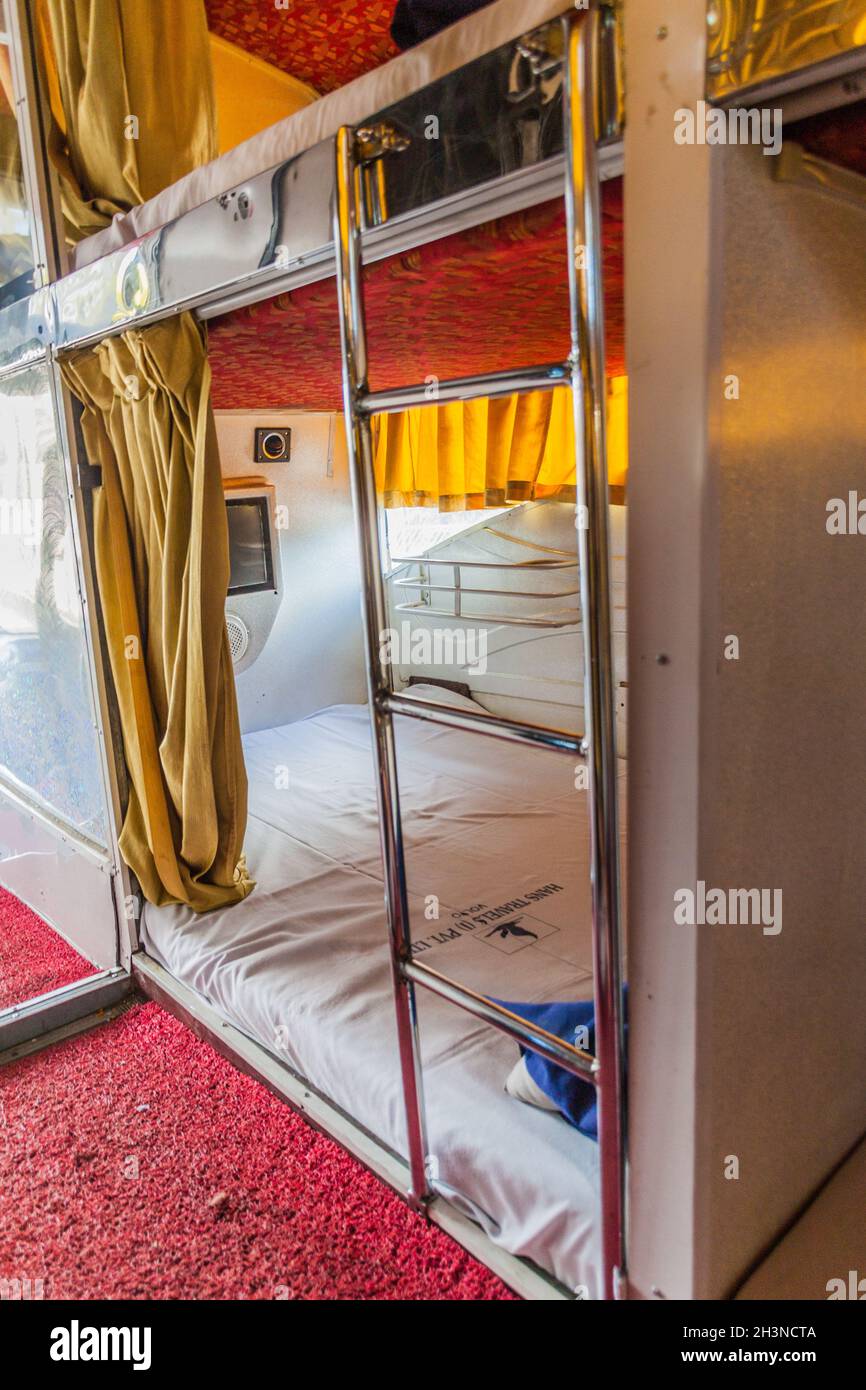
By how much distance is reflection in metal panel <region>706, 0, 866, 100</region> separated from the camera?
87 cm

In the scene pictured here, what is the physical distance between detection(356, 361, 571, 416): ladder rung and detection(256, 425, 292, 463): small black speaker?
3363 mm

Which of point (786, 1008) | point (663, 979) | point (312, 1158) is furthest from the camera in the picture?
point (312, 1158)

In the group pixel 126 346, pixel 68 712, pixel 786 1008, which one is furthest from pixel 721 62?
pixel 68 712

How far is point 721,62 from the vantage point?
97 cm

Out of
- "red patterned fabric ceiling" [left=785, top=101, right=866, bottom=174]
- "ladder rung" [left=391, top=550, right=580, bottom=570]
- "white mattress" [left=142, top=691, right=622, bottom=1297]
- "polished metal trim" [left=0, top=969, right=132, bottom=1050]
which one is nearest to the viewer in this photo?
"red patterned fabric ceiling" [left=785, top=101, right=866, bottom=174]

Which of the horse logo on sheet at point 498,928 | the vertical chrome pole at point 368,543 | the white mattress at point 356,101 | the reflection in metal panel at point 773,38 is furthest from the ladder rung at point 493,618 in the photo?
the reflection in metal panel at point 773,38

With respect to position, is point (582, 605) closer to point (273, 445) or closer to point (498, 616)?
point (498, 616)

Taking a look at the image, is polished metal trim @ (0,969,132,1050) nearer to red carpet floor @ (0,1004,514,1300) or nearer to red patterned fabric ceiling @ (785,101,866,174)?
red carpet floor @ (0,1004,514,1300)

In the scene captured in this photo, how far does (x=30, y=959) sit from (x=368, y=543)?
231 cm

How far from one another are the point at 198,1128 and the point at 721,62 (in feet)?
7.51

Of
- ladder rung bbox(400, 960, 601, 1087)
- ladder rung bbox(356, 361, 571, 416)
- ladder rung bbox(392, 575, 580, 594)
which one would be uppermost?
ladder rung bbox(356, 361, 571, 416)

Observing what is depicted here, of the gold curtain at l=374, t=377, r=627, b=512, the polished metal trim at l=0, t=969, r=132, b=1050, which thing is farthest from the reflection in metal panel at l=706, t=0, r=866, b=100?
the gold curtain at l=374, t=377, r=627, b=512

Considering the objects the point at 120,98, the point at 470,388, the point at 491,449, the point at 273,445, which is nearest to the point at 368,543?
the point at 470,388
